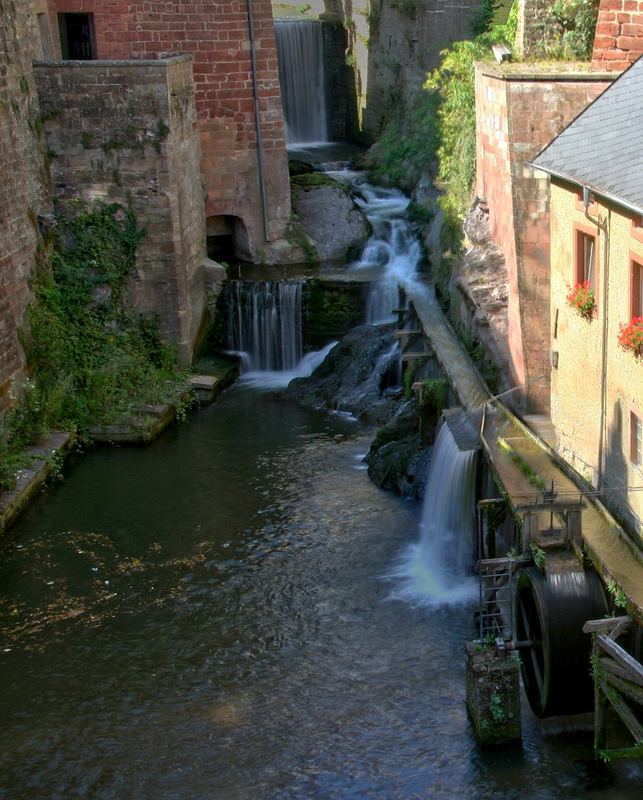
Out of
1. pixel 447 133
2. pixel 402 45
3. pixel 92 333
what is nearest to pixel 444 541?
pixel 92 333

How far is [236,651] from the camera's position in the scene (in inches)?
531

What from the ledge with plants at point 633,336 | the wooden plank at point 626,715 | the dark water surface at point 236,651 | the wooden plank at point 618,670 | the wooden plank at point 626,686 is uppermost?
the ledge with plants at point 633,336

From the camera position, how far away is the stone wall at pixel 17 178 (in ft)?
62.2

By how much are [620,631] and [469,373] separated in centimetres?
747

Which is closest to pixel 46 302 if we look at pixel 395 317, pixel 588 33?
pixel 395 317

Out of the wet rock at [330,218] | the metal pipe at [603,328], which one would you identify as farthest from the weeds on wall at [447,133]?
the metal pipe at [603,328]

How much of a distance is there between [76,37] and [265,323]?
6811 millimetres

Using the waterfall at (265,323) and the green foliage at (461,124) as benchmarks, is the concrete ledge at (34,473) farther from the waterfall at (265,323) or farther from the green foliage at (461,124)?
the green foliage at (461,124)

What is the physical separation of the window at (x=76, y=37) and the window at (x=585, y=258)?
13.8m

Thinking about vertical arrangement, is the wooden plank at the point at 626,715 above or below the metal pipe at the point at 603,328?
below

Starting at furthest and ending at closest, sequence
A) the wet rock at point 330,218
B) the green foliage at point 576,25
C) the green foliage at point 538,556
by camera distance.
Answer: the wet rock at point 330,218 < the green foliage at point 576,25 < the green foliage at point 538,556

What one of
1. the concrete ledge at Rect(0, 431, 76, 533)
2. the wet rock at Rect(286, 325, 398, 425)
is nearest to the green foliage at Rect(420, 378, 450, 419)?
the wet rock at Rect(286, 325, 398, 425)

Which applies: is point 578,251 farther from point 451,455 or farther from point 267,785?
point 267,785

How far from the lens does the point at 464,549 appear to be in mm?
15516
